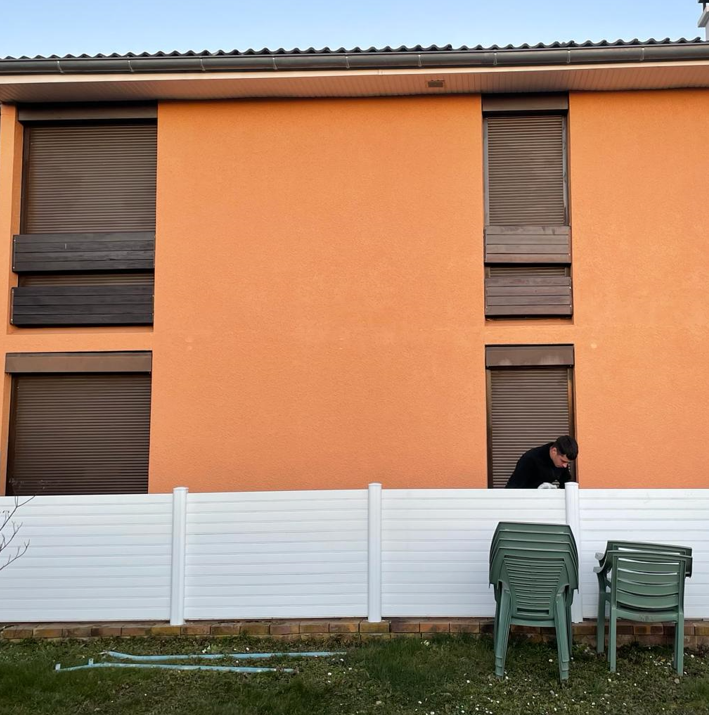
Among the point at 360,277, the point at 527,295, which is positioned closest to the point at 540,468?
the point at 527,295

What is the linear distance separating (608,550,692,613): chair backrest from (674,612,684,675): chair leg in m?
0.08

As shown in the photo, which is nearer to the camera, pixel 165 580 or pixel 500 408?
pixel 165 580

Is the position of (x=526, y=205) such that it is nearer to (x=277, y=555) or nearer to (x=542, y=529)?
(x=542, y=529)

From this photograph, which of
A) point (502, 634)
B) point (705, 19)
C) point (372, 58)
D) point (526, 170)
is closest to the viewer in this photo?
point (502, 634)

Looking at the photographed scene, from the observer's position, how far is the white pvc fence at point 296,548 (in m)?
6.48

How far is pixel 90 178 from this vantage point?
891 centimetres

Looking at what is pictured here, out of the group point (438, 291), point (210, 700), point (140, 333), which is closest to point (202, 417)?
point (140, 333)

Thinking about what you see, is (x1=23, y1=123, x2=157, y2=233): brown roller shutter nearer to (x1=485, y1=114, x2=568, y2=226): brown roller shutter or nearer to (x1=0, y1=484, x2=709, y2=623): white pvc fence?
(x1=0, y1=484, x2=709, y2=623): white pvc fence

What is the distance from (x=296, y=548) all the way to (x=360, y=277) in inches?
129

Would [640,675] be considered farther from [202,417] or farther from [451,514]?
[202,417]

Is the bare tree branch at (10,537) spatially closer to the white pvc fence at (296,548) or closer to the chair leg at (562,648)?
the white pvc fence at (296,548)

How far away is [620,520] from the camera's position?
21.2 feet

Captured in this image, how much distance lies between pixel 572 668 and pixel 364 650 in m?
1.66

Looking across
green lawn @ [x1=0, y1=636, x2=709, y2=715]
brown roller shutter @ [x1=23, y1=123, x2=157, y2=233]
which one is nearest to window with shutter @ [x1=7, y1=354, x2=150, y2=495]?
brown roller shutter @ [x1=23, y1=123, x2=157, y2=233]
